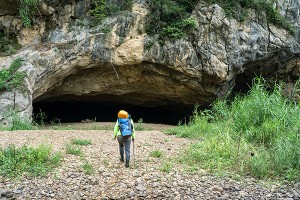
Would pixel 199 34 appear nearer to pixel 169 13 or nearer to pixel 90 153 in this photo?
pixel 169 13

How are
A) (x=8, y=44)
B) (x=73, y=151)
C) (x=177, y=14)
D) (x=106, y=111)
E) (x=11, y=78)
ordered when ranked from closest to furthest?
(x=73, y=151), (x=11, y=78), (x=8, y=44), (x=177, y=14), (x=106, y=111)

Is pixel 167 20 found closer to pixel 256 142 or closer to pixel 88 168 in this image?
pixel 256 142

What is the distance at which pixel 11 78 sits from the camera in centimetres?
1048

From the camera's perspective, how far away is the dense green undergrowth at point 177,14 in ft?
39.0

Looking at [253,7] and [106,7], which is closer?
[106,7]

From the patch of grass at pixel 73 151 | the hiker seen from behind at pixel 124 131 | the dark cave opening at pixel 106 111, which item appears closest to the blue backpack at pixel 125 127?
the hiker seen from behind at pixel 124 131

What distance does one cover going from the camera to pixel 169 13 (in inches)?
473

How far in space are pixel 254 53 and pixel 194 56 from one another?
2297 millimetres

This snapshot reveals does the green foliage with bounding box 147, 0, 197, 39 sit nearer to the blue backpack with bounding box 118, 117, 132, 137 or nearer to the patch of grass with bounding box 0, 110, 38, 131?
the patch of grass with bounding box 0, 110, 38, 131

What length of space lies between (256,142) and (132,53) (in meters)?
6.28

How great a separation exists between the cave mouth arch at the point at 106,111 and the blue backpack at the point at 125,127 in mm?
9911

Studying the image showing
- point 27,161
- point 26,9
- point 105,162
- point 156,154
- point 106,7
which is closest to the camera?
point 27,161

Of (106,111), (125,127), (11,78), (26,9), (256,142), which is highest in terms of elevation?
(26,9)

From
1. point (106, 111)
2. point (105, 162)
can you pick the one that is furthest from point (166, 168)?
point (106, 111)
